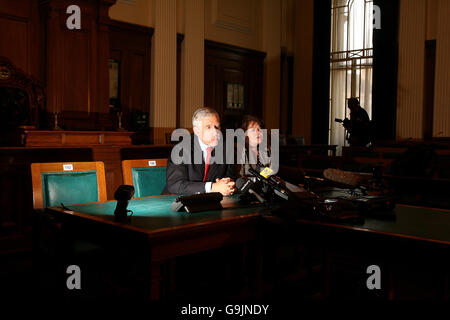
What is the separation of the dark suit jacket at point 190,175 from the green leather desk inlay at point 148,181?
170 mm

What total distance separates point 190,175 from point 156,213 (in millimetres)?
756

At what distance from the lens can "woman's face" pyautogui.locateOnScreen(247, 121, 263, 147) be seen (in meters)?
3.00

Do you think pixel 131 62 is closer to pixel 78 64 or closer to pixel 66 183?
pixel 78 64

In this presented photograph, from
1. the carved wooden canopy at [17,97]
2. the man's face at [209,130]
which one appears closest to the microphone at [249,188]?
the man's face at [209,130]

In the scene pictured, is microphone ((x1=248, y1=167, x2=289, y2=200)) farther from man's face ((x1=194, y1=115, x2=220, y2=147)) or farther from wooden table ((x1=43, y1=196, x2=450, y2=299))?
man's face ((x1=194, y1=115, x2=220, y2=147))

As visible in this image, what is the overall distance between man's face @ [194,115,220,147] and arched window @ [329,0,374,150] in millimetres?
7530

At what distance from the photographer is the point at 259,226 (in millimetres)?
1997

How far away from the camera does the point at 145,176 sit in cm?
290

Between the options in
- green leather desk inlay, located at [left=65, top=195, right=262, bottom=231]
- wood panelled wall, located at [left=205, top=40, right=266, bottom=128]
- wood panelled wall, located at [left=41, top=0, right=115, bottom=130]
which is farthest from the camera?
wood panelled wall, located at [left=205, top=40, right=266, bottom=128]

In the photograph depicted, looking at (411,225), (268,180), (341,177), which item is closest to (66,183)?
(268,180)

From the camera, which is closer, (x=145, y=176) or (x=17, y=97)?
(x=145, y=176)

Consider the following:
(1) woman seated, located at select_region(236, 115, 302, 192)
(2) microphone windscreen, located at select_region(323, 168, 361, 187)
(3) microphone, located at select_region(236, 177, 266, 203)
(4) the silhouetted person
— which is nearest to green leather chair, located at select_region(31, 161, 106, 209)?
(1) woman seated, located at select_region(236, 115, 302, 192)
